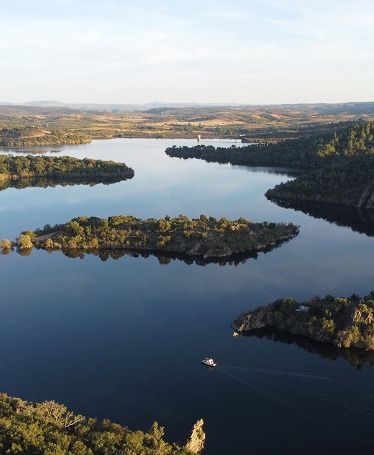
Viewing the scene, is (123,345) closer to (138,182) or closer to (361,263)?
(361,263)

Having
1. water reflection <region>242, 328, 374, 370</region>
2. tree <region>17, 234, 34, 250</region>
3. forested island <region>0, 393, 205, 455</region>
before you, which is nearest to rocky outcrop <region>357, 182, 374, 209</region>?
water reflection <region>242, 328, 374, 370</region>

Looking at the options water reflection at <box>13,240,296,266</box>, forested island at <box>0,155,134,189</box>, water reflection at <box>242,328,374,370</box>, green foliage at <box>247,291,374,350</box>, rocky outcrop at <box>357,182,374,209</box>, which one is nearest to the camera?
→ water reflection at <box>242,328,374,370</box>

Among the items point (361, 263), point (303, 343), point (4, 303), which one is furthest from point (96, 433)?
point (361, 263)

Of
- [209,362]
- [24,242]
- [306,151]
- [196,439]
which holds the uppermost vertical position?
[306,151]

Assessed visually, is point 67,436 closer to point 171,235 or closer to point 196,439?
point 196,439

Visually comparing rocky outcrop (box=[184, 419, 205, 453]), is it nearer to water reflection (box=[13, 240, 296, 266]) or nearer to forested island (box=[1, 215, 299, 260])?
water reflection (box=[13, 240, 296, 266])

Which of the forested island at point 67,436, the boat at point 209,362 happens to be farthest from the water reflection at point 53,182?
the forested island at point 67,436

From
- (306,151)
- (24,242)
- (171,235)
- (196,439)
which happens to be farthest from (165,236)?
(306,151)
